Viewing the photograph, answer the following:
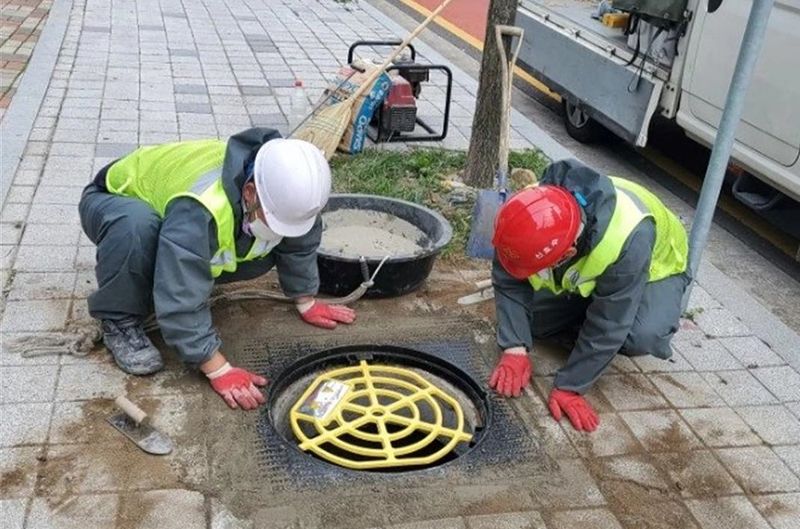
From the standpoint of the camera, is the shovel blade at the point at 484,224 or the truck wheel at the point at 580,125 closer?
the shovel blade at the point at 484,224

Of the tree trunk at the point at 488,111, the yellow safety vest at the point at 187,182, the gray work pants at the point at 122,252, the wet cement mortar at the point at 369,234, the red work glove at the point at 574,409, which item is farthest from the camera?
the tree trunk at the point at 488,111

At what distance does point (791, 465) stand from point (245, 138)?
230cm

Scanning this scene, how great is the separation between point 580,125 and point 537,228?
438cm

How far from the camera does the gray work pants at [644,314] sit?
11.0ft

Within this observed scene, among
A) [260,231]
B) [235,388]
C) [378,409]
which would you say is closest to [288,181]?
[260,231]

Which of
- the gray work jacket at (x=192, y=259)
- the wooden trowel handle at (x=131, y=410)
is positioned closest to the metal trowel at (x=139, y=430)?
the wooden trowel handle at (x=131, y=410)

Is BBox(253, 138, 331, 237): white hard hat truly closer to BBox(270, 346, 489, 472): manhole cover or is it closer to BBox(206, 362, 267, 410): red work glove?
BBox(206, 362, 267, 410): red work glove

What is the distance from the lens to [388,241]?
4164 millimetres

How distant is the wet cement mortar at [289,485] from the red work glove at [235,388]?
4cm

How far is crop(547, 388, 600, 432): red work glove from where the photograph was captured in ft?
10.3

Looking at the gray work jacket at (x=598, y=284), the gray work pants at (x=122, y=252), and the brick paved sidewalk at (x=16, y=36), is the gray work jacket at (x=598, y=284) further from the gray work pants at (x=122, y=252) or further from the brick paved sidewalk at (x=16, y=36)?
the brick paved sidewalk at (x=16, y=36)

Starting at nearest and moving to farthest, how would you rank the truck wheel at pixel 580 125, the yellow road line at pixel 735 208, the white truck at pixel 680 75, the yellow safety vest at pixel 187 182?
the yellow safety vest at pixel 187 182 < the white truck at pixel 680 75 < the yellow road line at pixel 735 208 < the truck wheel at pixel 580 125

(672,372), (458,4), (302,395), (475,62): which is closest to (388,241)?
(302,395)

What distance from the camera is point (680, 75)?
5570mm
